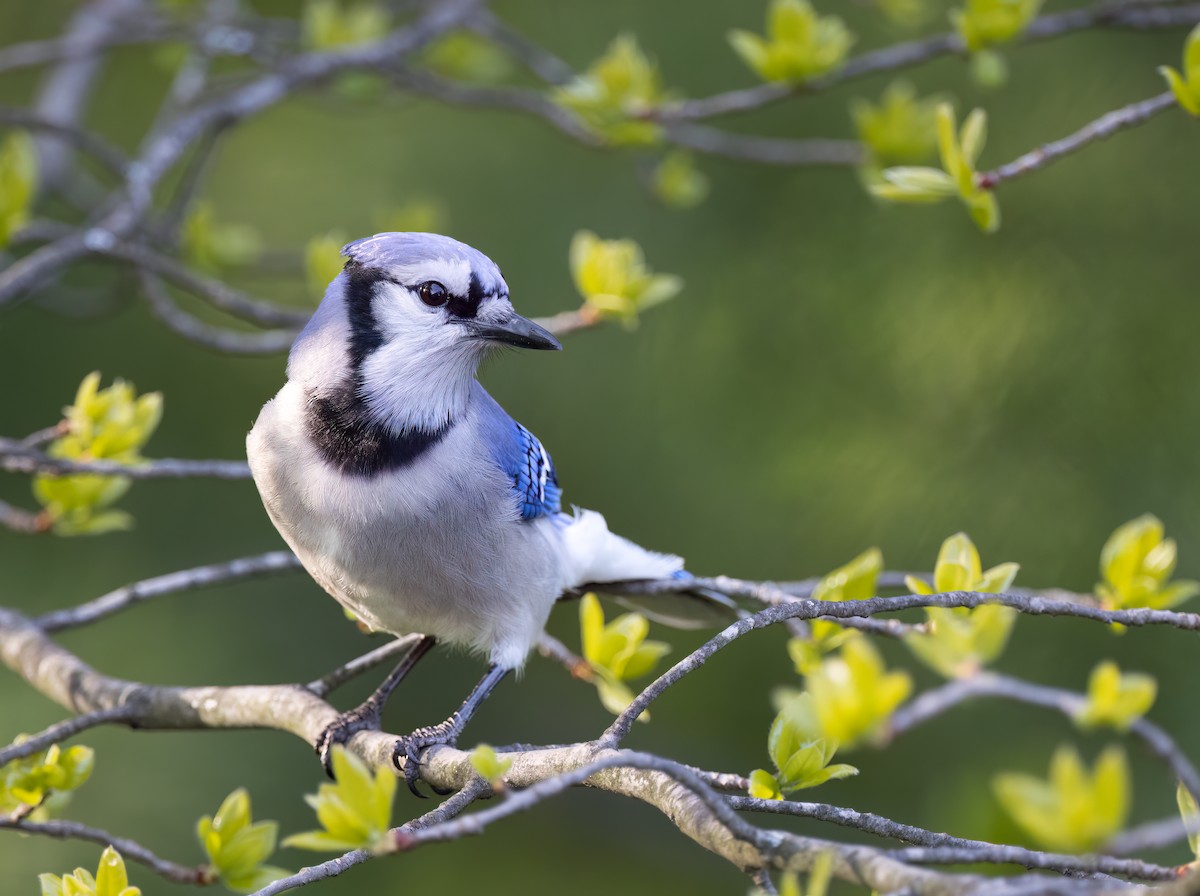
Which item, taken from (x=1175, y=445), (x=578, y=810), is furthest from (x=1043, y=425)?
(x=578, y=810)

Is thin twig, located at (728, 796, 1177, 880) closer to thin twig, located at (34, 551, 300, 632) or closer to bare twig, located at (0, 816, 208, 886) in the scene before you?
bare twig, located at (0, 816, 208, 886)

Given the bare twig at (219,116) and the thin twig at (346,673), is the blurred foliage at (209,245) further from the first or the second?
the thin twig at (346,673)

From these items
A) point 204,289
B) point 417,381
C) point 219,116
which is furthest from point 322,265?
point 417,381

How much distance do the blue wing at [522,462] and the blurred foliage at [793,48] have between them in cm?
62

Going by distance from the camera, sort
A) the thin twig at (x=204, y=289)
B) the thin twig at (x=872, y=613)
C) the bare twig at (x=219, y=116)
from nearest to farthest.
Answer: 1. the thin twig at (x=872, y=613)
2. the thin twig at (x=204, y=289)
3. the bare twig at (x=219, y=116)

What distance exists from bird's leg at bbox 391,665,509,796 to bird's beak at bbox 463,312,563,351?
1.43 ft

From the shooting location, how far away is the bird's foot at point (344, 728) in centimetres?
155

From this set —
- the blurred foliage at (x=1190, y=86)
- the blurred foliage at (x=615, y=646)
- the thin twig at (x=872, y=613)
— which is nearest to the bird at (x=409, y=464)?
the blurred foliage at (x=615, y=646)

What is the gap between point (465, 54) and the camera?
106 inches

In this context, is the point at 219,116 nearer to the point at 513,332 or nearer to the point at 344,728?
the point at 513,332

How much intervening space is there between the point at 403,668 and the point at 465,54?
1358mm

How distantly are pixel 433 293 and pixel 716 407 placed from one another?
3.10ft

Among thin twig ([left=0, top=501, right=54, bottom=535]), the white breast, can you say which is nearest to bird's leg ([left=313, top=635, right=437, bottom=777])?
the white breast

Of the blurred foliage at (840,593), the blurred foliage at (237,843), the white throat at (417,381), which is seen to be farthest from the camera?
the white throat at (417,381)
